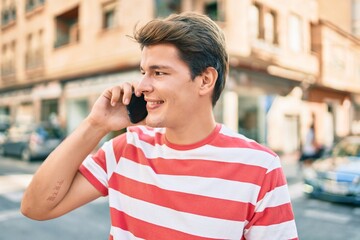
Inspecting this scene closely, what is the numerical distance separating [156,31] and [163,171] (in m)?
0.55

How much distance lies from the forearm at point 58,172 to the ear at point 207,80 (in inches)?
18.6

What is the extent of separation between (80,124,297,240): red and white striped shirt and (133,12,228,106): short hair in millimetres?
292

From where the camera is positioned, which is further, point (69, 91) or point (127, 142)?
point (69, 91)

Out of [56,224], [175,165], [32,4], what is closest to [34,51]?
[32,4]

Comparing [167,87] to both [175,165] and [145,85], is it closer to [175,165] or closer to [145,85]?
[145,85]

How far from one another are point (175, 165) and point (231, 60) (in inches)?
481

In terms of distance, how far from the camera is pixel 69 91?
18641 mm

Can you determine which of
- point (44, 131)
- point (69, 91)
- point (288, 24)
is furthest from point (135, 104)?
point (69, 91)

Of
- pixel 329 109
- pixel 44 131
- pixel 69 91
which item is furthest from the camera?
pixel 329 109

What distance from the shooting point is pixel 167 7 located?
14367 mm

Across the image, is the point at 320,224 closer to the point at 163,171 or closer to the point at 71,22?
the point at 163,171

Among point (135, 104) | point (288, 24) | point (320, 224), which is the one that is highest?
point (288, 24)

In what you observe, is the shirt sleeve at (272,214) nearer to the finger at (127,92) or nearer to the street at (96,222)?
the finger at (127,92)

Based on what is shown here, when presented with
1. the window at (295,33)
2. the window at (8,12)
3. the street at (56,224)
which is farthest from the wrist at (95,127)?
the window at (8,12)
